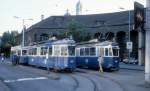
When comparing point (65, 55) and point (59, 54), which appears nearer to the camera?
point (65, 55)

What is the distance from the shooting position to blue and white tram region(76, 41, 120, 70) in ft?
136

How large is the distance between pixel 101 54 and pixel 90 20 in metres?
63.9

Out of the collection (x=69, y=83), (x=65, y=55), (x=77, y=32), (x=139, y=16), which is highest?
(x=77, y=32)

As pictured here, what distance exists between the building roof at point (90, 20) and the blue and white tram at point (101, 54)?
46758mm

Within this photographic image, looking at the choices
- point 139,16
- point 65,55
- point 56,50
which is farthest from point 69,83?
point 56,50

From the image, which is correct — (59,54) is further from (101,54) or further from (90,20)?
(90,20)

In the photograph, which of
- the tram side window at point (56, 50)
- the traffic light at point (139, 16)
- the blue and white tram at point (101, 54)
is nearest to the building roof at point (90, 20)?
the blue and white tram at point (101, 54)

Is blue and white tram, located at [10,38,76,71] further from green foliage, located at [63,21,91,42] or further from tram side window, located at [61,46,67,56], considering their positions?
green foliage, located at [63,21,91,42]

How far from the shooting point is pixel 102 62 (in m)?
41.6

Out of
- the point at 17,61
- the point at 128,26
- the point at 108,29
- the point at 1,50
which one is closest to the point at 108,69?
the point at 17,61

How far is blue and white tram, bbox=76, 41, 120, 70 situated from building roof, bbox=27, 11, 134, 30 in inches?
1841

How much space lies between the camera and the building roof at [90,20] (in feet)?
314

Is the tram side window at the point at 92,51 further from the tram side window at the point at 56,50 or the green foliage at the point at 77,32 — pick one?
the green foliage at the point at 77,32

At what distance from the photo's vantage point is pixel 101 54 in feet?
138
